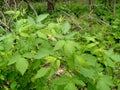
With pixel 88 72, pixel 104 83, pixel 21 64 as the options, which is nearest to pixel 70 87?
pixel 88 72

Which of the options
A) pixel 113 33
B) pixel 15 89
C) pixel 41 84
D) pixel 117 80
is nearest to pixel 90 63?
pixel 41 84

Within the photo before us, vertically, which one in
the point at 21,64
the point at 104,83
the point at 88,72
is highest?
the point at 21,64

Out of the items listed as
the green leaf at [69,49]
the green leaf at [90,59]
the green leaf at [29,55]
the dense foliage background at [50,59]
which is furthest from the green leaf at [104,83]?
the green leaf at [29,55]

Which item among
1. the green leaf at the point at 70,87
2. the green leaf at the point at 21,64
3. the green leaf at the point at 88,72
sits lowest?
the green leaf at the point at 70,87

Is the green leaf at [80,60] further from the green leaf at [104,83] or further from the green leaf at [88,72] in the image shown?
the green leaf at [104,83]

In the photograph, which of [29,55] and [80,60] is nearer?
[80,60]

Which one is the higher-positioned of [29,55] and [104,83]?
[29,55]

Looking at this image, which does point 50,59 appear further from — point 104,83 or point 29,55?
point 104,83

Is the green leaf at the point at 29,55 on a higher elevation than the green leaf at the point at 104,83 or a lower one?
higher

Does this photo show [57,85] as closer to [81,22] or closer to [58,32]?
[58,32]

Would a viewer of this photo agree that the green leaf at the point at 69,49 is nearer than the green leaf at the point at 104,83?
Yes

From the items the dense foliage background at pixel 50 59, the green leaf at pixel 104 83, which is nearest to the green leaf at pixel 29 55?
the dense foliage background at pixel 50 59

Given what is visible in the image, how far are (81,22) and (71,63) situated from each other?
8.32 metres

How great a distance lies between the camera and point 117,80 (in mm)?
5391
